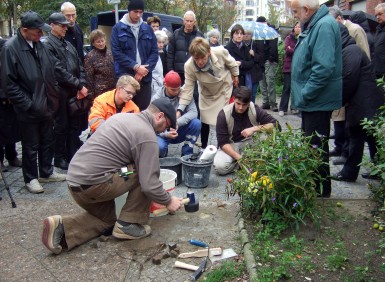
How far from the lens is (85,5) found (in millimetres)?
27922

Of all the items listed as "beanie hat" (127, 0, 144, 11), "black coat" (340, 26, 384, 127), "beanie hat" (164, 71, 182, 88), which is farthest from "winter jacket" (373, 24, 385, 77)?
"beanie hat" (127, 0, 144, 11)

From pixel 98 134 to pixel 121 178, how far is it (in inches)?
17.6

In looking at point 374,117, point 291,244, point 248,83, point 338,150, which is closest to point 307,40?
point 374,117

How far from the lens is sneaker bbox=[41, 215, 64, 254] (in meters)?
3.52

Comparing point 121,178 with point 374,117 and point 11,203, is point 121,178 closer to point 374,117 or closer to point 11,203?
point 11,203

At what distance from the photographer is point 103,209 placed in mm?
3934

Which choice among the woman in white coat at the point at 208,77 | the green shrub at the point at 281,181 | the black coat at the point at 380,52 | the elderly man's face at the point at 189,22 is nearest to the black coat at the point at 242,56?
the elderly man's face at the point at 189,22

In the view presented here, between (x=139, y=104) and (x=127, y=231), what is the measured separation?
312 centimetres

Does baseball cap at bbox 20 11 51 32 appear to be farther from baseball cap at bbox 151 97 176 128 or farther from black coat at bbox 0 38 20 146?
baseball cap at bbox 151 97 176 128

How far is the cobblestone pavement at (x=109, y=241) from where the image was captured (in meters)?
3.36

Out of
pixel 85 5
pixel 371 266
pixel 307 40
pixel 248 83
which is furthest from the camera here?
pixel 85 5

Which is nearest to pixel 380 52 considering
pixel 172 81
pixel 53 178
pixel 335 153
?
pixel 335 153

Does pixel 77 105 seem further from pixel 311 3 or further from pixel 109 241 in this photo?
pixel 311 3

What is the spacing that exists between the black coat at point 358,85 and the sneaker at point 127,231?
284 centimetres
